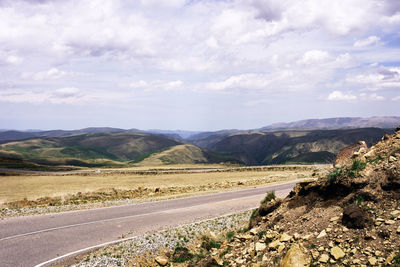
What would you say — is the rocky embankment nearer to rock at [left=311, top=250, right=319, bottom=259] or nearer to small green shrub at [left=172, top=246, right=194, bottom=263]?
rock at [left=311, top=250, right=319, bottom=259]

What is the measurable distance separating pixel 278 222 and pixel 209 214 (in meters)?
8.70

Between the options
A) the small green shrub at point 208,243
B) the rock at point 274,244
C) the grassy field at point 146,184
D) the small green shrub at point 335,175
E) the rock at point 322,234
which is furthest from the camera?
the grassy field at point 146,184

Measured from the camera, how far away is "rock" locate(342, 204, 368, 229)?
23.7 feet

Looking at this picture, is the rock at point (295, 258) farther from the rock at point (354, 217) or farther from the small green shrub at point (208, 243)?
the small green shrub at point (208, 243)

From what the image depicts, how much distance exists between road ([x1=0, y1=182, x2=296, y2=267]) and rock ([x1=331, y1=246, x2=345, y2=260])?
381 inches

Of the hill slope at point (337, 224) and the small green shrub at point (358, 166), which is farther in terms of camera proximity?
the small green shrub at point (358, 166)

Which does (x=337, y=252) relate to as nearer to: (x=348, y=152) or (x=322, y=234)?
(x=322, y=234)

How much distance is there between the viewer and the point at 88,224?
15406 millimetres

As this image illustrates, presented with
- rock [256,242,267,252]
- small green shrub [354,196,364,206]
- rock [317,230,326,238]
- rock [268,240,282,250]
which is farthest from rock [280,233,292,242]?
small green shrub [354,196,364,206]

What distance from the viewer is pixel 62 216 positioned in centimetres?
1725

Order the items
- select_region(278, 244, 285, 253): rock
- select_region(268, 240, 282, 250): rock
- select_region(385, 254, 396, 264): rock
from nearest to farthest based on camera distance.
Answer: select_region(385, 254, 396, 264): rock
select_region(278, 244, 285, 253): rock
select_region(268, 240, 282, 250): rock

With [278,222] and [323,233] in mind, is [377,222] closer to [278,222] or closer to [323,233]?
[323,233]

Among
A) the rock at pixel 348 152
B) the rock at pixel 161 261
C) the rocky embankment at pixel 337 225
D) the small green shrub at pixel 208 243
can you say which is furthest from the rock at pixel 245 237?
the rock at pixel 348 152

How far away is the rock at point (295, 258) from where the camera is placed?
686cm
